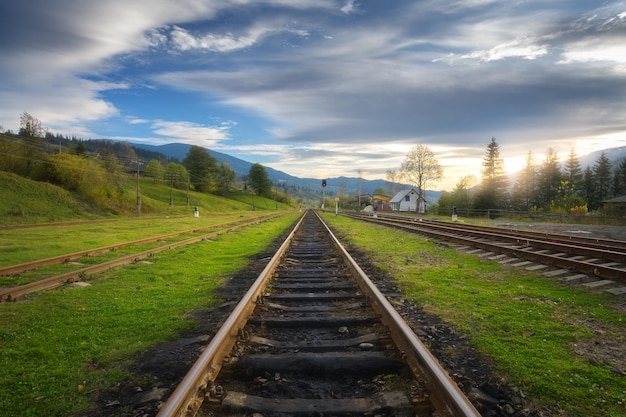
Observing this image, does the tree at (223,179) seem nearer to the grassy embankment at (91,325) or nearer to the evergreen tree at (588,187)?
the evergreen tree at (588,187)

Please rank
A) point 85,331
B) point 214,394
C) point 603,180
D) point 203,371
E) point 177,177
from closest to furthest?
1. point 214,394
2. point 203,371
3. point 85,331
4. point 603,180
5. point 177,177

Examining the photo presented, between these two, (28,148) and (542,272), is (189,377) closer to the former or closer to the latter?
(542,272)

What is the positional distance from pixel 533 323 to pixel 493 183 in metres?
56.6

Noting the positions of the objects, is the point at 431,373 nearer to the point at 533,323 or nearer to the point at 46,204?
the point at 533,323

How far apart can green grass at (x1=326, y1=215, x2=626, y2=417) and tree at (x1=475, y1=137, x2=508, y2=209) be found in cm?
5038

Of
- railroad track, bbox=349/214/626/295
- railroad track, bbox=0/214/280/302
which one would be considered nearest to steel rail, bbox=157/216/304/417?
railroad track, bbox=0/214/280/302

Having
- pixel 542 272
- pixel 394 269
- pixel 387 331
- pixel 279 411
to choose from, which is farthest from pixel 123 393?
pixel 542 272

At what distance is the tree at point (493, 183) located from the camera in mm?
55156

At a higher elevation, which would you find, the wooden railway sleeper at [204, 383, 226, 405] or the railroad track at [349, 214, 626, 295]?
the railroad track at [349, 214, 626, 295]

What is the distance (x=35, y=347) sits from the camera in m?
4.09

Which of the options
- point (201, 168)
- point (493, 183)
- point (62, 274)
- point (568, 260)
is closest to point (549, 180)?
point (493, 183)

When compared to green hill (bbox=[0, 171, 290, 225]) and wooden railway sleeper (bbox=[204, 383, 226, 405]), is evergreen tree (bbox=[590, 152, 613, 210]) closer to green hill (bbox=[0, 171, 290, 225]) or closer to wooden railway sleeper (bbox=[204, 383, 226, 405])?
green hill (bbox=[0, 171, 290, 225])

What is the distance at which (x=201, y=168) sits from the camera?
111 m

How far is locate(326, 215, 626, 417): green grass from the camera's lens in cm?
301
